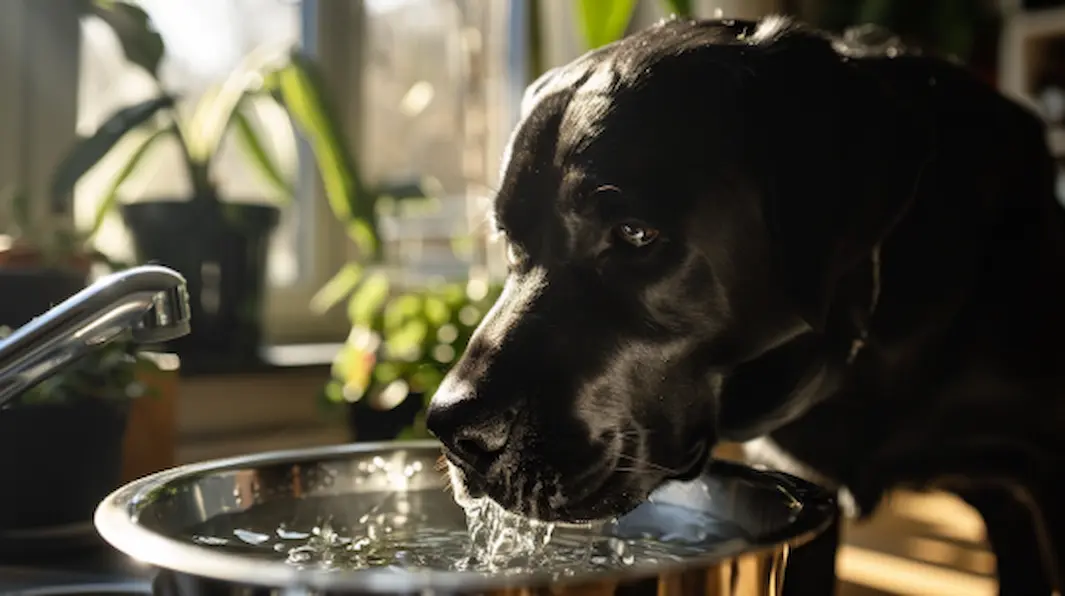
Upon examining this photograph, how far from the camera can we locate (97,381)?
94 cm

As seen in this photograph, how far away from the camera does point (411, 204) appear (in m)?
Result: 1.76

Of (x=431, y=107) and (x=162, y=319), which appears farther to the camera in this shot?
(x=431, y=107)

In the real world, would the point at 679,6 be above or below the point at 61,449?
above

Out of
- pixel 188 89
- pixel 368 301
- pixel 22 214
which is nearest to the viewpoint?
pixel 22 214

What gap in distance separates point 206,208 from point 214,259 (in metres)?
0.08

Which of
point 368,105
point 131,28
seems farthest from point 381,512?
point 368,105

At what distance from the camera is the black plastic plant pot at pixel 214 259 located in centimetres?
141

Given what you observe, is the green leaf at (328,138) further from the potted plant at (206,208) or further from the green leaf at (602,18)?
the green leaf at (602,18)

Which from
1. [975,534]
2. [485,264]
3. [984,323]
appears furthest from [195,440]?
[975,534]

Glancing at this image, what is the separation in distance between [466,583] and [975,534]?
1327 mm

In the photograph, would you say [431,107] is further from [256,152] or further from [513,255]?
→ [513,255]

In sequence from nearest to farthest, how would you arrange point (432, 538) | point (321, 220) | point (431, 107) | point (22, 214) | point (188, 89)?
point (432, 538), point (22, 214), point (188, 89), point (321, 220), point (431, 107)

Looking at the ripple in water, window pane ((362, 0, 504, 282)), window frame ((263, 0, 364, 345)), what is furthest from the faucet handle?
window pane ((362, 0, 504, 282))

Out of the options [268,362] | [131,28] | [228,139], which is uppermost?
[131,28]
